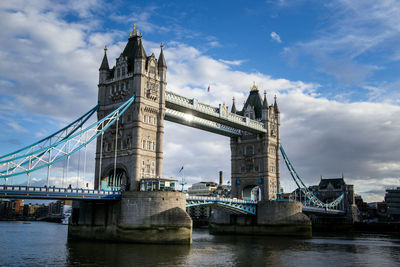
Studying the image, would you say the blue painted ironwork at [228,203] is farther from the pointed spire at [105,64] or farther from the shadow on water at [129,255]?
the pointed spire at [105,64]

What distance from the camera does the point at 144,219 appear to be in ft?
154

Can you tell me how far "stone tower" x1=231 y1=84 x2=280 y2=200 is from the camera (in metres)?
80.4

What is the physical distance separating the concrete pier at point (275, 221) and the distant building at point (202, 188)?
73.0m

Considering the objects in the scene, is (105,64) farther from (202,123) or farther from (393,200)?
(393,200)

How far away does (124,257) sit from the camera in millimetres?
34781

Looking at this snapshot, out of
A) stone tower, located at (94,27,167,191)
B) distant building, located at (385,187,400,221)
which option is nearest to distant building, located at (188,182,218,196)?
distant building, located at (385,187,400,221)

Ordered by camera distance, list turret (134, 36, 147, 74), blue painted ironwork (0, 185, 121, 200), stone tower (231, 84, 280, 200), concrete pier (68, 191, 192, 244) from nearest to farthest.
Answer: blue painted ironwork (0, 185, 121, 200) < concrete pier (68, 191, 192, 244) < turret (134, 36, 147, 74) < stone tower (231, 84, 280, 200)

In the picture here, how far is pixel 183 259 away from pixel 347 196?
94.3 m

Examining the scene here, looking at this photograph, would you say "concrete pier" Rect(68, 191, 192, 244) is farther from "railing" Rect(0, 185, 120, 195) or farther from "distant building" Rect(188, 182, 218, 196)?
"distant building" Rect(188, 182, 218, 196)

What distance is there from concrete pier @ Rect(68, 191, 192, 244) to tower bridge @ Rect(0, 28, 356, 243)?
0.37 ft

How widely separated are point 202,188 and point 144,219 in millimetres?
109540

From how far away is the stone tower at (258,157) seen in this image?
264ft

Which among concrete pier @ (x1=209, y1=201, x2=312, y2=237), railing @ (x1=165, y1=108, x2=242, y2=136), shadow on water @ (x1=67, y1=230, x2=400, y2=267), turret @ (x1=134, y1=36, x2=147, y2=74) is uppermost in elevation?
turret @ (x1=134, y1=36, x2=147, y2=74)

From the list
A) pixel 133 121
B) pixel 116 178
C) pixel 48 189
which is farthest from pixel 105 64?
pixel 48 189
